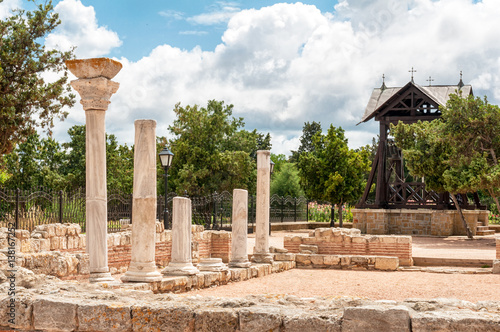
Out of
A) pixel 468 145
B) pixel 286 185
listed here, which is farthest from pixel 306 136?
pixel 468 145

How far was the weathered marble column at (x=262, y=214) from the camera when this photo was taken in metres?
15.7

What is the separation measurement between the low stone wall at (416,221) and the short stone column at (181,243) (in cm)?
1834

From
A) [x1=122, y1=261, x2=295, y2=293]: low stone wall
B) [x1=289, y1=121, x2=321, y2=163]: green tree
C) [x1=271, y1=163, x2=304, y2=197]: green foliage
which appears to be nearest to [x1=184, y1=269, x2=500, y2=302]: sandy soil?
[x1=122, y1=261, x2=295, y2=293]: low stone wall

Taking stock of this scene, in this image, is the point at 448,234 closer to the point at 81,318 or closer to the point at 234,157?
the point at 234,157

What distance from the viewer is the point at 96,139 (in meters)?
9.30

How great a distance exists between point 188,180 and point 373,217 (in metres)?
11.0

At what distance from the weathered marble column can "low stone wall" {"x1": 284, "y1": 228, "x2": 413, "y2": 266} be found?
293cm

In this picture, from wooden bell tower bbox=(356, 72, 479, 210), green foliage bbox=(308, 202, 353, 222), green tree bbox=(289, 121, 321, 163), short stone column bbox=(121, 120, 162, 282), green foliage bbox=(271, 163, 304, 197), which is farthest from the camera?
green tree bbox=(289, 121, 321, 163)

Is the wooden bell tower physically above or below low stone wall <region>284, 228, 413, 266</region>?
above

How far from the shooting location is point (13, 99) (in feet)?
66.7

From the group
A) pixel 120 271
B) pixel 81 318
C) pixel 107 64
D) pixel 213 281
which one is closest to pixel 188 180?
pixel 120 271

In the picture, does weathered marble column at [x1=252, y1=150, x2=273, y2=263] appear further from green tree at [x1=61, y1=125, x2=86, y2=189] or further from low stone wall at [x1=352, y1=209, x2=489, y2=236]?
green tree at [x1=61, y1=125, x2=86, y2=189]

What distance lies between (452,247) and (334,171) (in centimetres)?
1163

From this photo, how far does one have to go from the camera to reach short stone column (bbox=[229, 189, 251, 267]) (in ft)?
46.7
